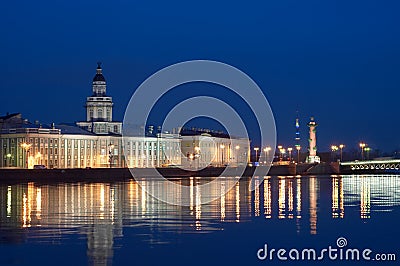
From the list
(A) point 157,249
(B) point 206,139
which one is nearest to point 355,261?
(A) point 157,249

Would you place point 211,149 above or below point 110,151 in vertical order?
above

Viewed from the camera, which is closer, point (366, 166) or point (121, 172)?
point (121, 172)

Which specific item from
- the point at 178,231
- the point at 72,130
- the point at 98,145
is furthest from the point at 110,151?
the point at 178,231

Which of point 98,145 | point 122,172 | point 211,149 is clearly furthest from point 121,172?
point 211,149

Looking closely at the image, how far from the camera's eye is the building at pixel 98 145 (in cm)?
10875

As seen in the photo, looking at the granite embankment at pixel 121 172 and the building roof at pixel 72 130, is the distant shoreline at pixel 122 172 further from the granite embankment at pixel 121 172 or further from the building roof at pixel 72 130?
the building roof at pixel 72 130

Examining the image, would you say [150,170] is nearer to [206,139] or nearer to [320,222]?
[206,139]

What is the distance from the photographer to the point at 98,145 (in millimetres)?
125750

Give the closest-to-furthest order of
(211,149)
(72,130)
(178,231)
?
(178,231)
(72,130)
(211,149)

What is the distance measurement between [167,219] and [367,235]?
6426 millimetres

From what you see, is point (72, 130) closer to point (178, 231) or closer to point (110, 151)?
point (110, 151)

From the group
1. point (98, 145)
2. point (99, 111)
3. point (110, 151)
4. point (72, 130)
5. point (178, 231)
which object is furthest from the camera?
point (99, 111)

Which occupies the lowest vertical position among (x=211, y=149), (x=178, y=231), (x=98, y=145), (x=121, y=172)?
(x=178, y=231)

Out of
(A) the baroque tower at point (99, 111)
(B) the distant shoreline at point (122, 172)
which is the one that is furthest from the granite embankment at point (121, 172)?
(A) the baroque tower at point (99, 111)
